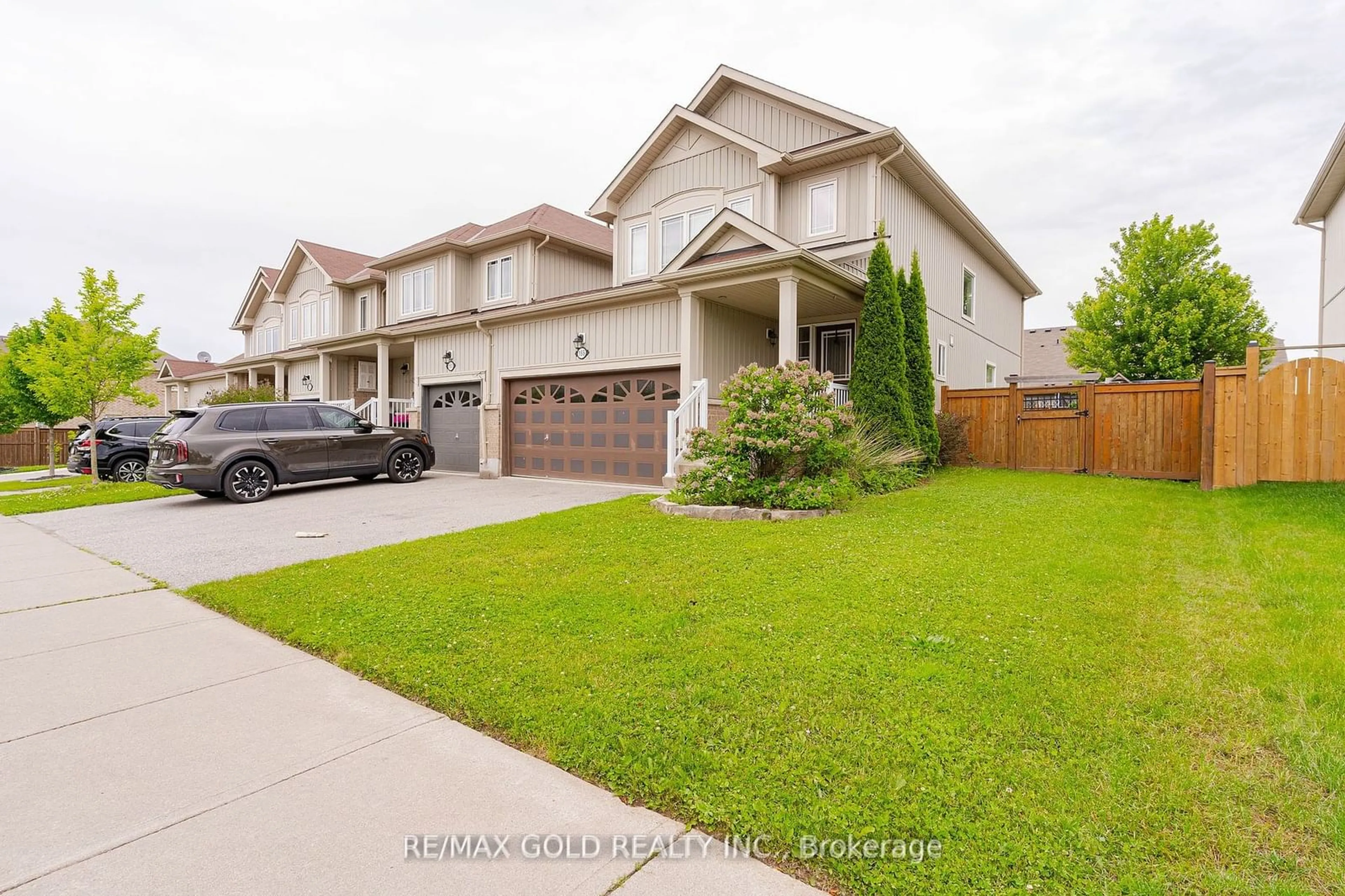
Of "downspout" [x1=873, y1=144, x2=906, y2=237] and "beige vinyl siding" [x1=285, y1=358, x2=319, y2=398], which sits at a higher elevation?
"downspout" [x1=873, y1=144, x2=906, y2=237]

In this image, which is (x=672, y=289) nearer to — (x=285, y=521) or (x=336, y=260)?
(x=285, y=521)

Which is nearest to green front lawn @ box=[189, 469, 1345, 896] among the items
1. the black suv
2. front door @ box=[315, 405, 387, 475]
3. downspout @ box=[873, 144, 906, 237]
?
front door @ box=[315, 405, 387, 475]

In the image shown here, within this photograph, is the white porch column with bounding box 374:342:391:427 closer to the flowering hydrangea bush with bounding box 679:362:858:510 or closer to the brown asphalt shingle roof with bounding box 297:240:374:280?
the brown asphalt shingle roof with bounding box 297:240:374:280

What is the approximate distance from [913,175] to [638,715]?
1302 centimetres

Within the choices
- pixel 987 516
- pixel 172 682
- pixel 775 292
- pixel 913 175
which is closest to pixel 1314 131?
pixel 913 175

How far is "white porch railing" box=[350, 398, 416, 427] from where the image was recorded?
1689 centimetres

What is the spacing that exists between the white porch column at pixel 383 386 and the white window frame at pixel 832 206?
39.1 feet

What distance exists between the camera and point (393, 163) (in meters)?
19.7

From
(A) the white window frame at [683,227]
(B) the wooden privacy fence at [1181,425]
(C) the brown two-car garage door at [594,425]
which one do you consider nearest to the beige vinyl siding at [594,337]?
(C) the brown two-car garage door at [594,425]

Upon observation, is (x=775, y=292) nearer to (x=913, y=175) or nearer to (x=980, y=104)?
(x=913, y=175)

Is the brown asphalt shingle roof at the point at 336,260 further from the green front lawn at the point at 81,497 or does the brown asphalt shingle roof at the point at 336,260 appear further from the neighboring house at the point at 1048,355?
the neighboring house at the point at 1048,355

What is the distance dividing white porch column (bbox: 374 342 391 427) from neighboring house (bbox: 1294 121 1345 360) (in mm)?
21107

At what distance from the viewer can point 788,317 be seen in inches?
392

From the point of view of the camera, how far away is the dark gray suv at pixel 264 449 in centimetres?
1032
